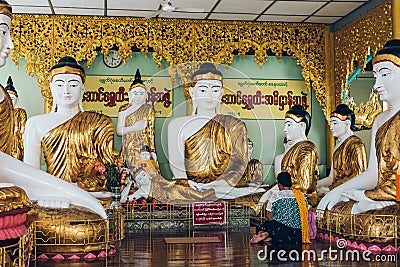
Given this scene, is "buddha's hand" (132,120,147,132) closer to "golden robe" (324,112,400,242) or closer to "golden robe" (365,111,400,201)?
"golden robe" (324,112,400,242)

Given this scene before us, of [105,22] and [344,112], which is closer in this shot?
[344,112]

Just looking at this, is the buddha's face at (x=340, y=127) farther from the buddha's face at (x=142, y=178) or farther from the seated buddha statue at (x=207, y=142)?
the buddha's face at (x=142, y=178)

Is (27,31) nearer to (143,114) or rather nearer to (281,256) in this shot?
(143,114)

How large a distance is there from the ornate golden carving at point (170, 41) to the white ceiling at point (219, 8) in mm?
154

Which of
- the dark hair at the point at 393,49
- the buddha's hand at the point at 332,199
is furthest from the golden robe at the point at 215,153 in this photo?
the dark hair at the point at 393,49

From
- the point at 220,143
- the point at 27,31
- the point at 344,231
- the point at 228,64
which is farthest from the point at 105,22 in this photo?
the point at 344,231

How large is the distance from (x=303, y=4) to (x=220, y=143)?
2022 mm

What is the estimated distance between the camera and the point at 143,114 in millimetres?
8383

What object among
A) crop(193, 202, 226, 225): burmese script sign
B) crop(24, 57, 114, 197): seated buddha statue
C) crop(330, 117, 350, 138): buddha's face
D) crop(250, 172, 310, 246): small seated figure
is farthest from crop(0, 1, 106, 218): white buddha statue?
crop(330, 117, 350, 138): buddha's face

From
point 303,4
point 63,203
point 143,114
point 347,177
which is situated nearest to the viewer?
point 63,203

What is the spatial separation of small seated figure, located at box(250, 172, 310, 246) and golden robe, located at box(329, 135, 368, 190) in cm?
121

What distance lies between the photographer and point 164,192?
24.0 feet

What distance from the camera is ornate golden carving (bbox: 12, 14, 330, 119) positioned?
8.42m

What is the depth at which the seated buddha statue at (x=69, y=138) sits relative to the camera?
6.29 meters
